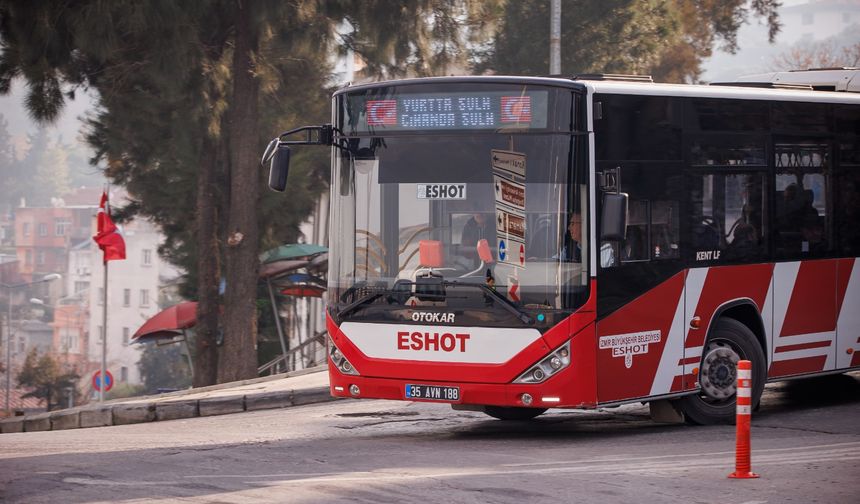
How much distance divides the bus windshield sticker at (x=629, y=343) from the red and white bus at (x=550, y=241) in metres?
0.01

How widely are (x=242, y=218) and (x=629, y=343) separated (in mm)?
11356

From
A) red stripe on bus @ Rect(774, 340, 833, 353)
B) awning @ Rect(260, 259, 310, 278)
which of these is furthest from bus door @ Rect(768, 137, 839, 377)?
awning @ Rect(260, 259, 310, 278)

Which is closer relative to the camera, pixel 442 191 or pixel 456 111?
pixel 442 191

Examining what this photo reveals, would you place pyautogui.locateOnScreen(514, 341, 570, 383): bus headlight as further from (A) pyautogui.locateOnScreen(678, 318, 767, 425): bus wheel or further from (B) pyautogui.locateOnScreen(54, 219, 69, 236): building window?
(B) pyautogui.locateOnScreen(54, 219, 69, 236): building window

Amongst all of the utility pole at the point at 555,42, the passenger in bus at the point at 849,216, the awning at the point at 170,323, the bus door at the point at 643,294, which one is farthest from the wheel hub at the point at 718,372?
the awning at the point at 170,323

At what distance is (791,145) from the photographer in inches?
475

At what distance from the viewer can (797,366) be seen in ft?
40.3

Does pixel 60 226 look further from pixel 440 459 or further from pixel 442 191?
pixel 440 459

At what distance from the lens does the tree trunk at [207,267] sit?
1005 inches

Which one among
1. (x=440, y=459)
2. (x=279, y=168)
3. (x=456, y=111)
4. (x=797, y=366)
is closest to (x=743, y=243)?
(x=797, y=366)

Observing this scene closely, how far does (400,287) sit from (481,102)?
1.61 m

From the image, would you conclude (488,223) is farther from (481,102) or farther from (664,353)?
(664,353)

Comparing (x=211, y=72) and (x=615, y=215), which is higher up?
(x=211, y=72)

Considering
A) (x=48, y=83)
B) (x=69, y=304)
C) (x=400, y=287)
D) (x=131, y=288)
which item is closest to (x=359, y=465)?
(x=400, y=287)
